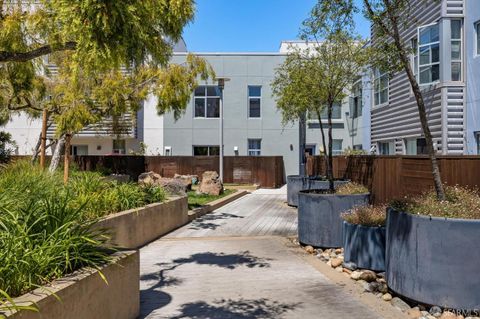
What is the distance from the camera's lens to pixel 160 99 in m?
16.2

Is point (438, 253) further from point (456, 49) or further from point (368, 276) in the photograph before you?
point (456, 49)

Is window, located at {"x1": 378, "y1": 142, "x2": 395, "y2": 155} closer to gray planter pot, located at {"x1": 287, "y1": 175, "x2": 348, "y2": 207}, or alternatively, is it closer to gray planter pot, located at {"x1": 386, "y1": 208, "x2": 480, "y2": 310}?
gray planter pot, located at {"x1": 287, "y1": 175, "x2": 348, "y2": 207}

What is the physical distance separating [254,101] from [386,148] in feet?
Result: 35.8

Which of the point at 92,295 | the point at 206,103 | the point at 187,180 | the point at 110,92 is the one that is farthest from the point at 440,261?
the point at 206,103

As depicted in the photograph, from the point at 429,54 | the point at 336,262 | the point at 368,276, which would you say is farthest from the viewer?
→ the point at 429,54

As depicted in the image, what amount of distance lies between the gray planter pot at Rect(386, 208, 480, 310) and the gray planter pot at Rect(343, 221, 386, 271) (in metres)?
1.47

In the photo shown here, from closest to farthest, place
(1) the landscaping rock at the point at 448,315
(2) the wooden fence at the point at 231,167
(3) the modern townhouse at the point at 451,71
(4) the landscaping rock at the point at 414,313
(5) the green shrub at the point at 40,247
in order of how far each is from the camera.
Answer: (5) the green shrub at the point at 40,247 < (1) the landscaping rock at the point at 448,315 < (4) the landscaping rock at the point at 414,313 < (3) the modern townhouse at the point at 451,71 < (2) the wooden fence at the point at 231,167

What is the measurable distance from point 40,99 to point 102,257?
42.5 ft

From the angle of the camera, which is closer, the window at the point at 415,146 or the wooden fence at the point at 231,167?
the window at the point at 415,146

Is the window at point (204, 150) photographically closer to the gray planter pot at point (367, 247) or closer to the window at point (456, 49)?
the window at point (456, 49)

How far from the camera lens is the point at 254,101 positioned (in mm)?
31422

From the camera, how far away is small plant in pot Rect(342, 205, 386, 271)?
732cm

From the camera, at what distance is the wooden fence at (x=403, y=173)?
762 centimetres

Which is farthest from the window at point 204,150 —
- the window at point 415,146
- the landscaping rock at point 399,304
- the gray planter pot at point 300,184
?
the landscaping rock at point 399,304
